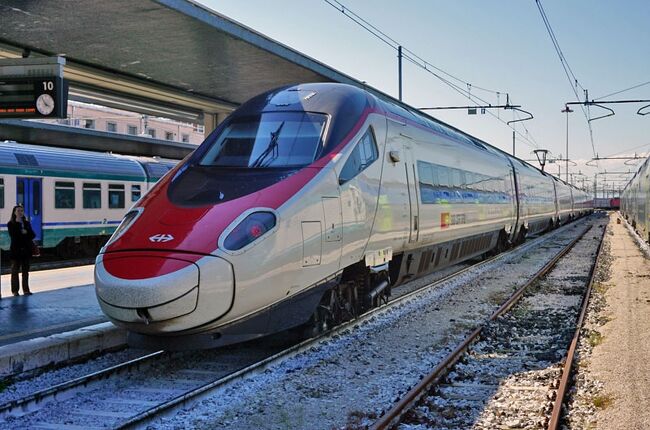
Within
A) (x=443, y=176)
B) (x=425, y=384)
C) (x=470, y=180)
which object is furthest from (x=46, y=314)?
(x=470, y=180)

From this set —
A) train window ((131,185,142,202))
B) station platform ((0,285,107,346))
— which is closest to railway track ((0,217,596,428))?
station platform ((0,285,107,346))

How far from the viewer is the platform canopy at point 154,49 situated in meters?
9.74

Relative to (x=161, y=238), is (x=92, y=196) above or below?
above

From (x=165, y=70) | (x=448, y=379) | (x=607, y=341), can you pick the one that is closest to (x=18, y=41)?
(x=165, y=70)

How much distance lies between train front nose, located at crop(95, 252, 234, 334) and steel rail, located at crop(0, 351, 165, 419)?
649 mm

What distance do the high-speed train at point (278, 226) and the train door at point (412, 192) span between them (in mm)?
30

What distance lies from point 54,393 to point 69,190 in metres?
14.1

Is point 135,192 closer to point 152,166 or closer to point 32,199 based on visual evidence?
point 152,166

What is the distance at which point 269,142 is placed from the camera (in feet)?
25.5

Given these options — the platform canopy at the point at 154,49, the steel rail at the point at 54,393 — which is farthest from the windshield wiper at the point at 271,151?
the platform canopy at the point at 154,49

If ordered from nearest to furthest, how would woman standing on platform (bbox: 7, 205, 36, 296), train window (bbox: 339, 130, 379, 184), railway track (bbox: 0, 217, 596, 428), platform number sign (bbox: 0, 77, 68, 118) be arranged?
1. railway track (bbox: 0, 217, 596, 428)
2. train window (bbox: 339, 130, 379, 184)
3. platform number sign (bbox: 0, 77, 68, 118)
4. woman standing on platform (bbox: 7, 205, 36, 296)

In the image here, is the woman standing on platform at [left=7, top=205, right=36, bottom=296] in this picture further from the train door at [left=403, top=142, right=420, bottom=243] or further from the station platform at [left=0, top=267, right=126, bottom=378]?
A: the train door at [left=403, top=142, right=420, bottom=243]

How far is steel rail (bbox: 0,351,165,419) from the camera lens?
5.56 meters

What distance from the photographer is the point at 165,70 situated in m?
13.3
